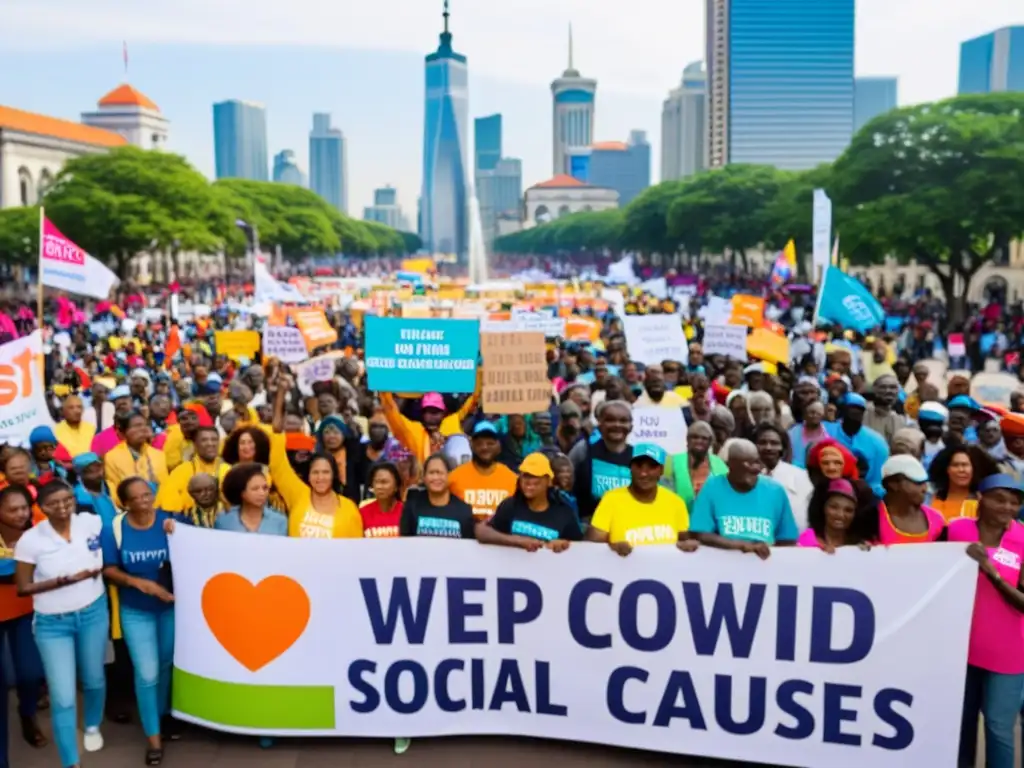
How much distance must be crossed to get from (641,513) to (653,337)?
7122 mm

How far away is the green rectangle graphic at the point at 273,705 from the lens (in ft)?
17.3

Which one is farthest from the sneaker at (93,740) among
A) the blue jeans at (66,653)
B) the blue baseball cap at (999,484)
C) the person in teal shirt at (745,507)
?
the blue baseball cap at (999,484)

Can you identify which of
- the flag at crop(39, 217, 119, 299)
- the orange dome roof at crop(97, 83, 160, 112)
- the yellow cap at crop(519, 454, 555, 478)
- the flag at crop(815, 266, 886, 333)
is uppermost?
the orange dome roof at crop(97, 83, 160, 112)

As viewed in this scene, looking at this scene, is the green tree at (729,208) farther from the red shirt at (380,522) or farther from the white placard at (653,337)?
the red shirt at (380,522)

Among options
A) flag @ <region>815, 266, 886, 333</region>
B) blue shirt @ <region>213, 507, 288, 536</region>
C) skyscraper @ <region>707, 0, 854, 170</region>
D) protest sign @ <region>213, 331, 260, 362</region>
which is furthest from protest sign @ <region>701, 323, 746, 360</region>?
skyscraper @ <region>707, 0, 854, 170</region>

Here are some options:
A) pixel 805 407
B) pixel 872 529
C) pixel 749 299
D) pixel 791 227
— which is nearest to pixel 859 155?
pixel 791 227

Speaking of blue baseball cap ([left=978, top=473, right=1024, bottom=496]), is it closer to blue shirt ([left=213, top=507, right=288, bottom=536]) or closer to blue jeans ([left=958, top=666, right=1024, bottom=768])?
blue jeans ([left=958, top=666, right=1024, bottom=768])

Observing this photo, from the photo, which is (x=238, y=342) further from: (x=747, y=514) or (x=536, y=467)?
(x=747, y=514)

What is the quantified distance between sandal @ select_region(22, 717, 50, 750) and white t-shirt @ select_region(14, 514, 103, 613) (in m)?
0.87

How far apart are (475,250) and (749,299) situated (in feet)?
193

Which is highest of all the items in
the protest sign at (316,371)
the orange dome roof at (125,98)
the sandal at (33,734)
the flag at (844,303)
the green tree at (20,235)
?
the orange dome roof at (125,98)

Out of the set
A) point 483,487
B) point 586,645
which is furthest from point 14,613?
point 586,645

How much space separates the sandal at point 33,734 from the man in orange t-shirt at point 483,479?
8.37 feet

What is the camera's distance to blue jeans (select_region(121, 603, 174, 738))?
5.25 m
